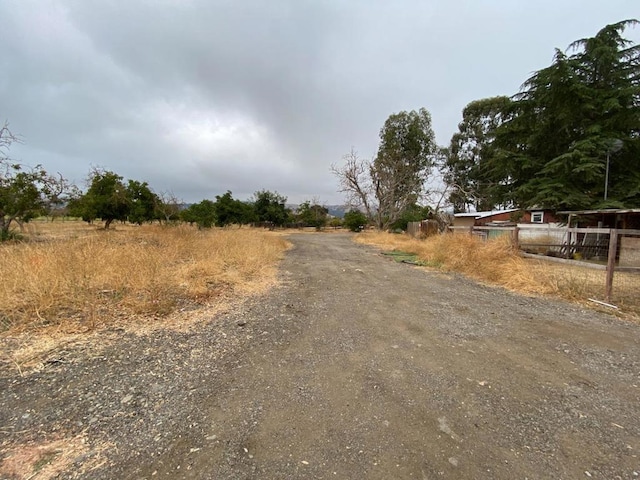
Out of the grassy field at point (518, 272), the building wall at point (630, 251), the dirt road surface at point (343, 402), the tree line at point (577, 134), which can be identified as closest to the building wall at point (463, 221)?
the tree line at point (577, 134)

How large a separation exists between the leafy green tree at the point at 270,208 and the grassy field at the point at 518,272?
29.9 m

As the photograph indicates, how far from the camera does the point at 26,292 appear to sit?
3.96m

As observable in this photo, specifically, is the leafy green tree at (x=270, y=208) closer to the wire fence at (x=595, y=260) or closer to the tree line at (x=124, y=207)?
the tree line at (x=124, y=207)

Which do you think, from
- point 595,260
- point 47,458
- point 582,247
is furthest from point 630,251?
point 47,458

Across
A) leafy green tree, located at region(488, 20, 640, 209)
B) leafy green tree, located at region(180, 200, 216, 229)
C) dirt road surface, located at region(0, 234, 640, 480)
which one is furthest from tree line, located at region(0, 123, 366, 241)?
leafy green tree, located at region(488, 20, 640, 209)

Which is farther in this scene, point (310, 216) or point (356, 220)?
point (310, 216)

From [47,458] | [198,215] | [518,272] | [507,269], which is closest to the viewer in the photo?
[47,458]

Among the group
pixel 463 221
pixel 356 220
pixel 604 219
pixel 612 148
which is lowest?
pixel 356 220

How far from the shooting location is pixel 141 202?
2186 cm

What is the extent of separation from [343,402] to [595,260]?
13.7 meters

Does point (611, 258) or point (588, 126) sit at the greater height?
point (588, 126)

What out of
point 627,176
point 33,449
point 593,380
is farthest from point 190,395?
point 627,176

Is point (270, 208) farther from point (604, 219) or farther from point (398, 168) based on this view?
point (604, 219)

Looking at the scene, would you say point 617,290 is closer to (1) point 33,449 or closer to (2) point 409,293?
(2) point 409,293
